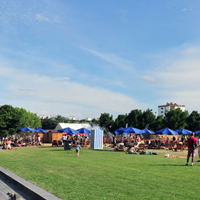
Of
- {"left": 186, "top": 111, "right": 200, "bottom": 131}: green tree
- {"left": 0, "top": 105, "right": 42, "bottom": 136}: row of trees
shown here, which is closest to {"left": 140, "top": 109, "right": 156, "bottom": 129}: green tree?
{"left": 186, "top": 111, "right": 200, "bottom": 131}: green tree

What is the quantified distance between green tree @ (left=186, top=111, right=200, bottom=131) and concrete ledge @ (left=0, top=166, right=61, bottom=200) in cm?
6957

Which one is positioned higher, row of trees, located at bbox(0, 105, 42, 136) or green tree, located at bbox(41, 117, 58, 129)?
green tree, located at bbox(41, 117, 58, 129)

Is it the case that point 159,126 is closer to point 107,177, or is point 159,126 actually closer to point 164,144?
point 164,144

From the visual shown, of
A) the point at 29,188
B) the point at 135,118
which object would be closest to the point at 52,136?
the point at 135,118

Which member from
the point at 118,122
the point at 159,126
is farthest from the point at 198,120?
the point at 118,122

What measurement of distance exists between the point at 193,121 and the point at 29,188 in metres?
71.3

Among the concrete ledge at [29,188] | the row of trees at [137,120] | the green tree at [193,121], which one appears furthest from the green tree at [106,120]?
the concrete ledge at [29,188]

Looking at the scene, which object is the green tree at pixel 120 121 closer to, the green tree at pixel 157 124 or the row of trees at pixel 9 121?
the green tree at pixel 157 124

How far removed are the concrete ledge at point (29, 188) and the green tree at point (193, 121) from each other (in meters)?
69.6

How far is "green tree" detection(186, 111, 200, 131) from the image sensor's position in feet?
242

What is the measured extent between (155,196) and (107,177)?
2818mm

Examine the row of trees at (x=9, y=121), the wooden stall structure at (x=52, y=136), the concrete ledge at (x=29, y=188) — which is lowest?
the concrete ledge at (x=29, y=188)

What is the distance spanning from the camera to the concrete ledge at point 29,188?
6.40 metres

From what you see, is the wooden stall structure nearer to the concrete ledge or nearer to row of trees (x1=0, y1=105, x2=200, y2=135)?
row of trees (x1=0, y1=105, x2=200, y2=135)
